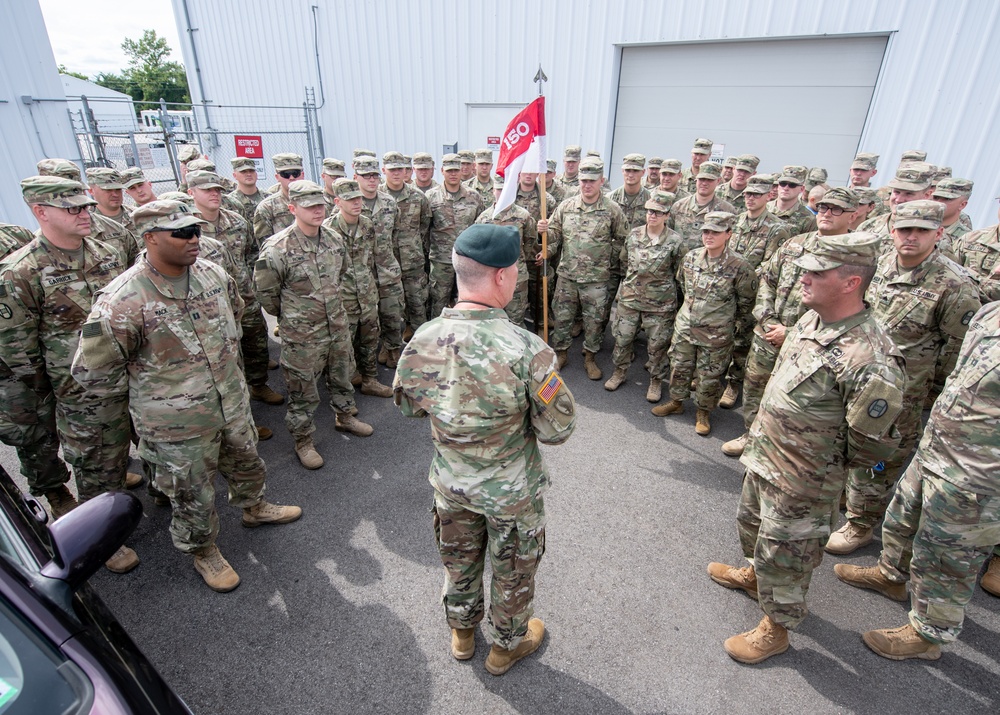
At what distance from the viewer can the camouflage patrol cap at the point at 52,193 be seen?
304 cm

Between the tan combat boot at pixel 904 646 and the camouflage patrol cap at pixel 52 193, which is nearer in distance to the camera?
the tan combat boot at pixel 904 646

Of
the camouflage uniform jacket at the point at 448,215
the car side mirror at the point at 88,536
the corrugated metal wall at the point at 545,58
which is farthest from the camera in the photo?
the corrugated metal wall at the point at 545,58

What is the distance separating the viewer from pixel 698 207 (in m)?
6.02

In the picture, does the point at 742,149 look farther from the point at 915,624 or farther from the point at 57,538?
the point at 57,538

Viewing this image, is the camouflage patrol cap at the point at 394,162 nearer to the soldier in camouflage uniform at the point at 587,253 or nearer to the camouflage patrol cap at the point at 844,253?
the soldier in camouflage uniform at the point at 587,253

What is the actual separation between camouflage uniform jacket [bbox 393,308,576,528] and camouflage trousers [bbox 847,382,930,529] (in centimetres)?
254

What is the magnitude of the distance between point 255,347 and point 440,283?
234cm

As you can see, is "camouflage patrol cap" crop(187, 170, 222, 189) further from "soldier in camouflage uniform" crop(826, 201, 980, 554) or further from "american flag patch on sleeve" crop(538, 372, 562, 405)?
"soldier in camouflage uniform" crop(826, 201, 980, 554)

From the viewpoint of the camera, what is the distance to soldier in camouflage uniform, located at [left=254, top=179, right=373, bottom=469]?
400 cm

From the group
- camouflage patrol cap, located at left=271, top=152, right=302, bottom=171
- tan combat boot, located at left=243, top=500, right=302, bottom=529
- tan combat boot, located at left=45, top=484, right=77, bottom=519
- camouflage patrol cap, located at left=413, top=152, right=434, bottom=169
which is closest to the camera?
tan combat boot, located at left=243, top=500, right=302, bottom=529

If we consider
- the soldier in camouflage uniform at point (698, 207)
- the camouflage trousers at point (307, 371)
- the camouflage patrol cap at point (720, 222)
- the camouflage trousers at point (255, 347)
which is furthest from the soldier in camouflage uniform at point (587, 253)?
the camouflage trousers at point (255, 347)

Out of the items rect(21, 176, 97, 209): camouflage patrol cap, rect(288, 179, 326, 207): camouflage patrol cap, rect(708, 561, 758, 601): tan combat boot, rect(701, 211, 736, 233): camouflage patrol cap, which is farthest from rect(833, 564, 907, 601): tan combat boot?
rect(21, 176, 97, 209): camouflage patrol cap

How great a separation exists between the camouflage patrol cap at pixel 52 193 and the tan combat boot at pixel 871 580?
16.8 ft

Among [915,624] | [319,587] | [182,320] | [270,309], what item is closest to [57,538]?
[182,320]
